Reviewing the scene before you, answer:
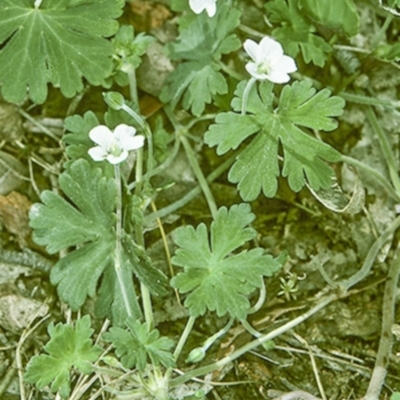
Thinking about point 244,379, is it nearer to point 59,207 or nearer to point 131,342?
point 131,342

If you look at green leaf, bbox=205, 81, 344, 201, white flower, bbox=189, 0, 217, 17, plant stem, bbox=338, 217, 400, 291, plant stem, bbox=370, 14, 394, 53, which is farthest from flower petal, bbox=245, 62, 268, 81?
plant stem, bbox=338, 217, 400, 291

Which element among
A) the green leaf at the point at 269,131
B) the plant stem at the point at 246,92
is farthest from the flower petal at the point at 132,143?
the plant stem at the point at 246,92

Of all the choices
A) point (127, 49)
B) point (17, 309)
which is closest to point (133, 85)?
point (127, 49)

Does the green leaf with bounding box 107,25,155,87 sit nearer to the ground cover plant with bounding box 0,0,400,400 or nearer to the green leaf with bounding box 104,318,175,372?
the ground cover plant with bounding box 0,0,400,400

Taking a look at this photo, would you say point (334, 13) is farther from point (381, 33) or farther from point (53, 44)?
point (53, 44)

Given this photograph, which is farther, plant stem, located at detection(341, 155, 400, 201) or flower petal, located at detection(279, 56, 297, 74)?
plant stem, located at detection(341, 155, 400, 201)

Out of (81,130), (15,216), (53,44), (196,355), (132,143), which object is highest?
(53,44)

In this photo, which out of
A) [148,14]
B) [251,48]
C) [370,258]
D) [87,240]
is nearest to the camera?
[251,48]
